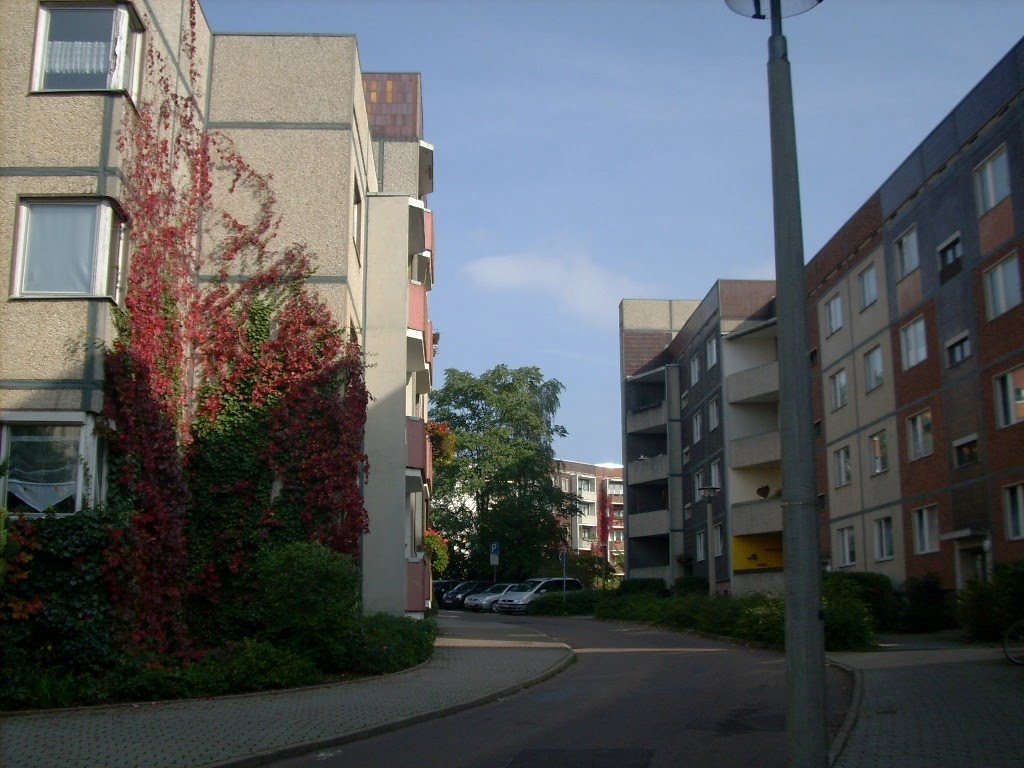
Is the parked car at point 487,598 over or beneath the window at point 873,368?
beneath

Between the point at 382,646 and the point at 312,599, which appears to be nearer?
the point at 312,599

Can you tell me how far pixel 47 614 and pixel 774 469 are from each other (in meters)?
34.9

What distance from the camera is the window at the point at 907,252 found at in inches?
1234

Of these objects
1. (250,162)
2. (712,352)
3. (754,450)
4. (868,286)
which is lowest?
(754,450)

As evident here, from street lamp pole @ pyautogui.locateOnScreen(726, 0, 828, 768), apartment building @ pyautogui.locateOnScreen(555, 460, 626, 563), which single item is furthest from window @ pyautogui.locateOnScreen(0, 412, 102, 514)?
apartment building @ pyautogui.locateOnScreen(555, 460, 626, 563)

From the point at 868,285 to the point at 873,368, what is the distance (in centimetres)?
270

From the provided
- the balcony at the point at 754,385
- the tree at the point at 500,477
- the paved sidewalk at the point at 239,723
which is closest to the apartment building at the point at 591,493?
the tree at the point at 500,477

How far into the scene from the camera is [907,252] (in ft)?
105

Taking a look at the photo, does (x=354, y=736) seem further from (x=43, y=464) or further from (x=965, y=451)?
(x=965, y=451)

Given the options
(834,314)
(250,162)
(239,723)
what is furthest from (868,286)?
(239,723)

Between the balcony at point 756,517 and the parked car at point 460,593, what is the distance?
66.3ft

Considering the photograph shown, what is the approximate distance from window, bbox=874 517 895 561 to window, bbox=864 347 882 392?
4124 millimetres

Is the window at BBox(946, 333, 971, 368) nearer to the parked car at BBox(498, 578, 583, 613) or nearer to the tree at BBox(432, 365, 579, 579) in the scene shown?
the parked car at BBox(498, 578, 583, 613)

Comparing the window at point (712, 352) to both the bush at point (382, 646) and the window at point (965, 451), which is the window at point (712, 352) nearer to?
the window at point (965, 451)
